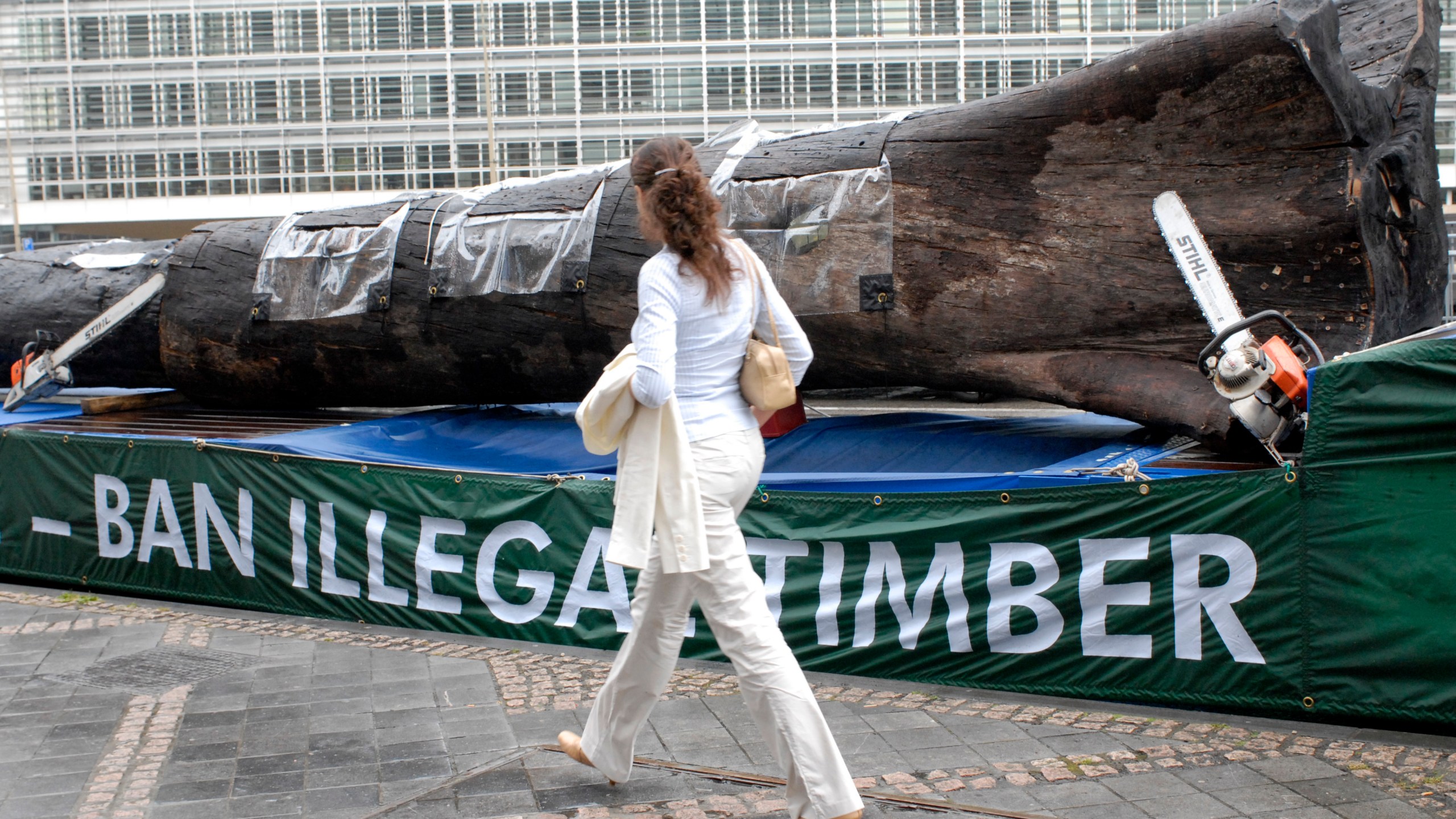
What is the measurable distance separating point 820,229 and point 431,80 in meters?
34.2

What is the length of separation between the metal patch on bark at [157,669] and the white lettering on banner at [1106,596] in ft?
10.5

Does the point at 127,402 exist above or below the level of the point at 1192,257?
below

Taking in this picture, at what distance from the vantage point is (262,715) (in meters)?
4.11

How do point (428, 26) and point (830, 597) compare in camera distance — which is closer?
point (830, 597)

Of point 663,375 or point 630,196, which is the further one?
point 630,196

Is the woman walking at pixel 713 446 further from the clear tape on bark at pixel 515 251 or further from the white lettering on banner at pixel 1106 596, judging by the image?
the clear tape on bark at pixel 515 251

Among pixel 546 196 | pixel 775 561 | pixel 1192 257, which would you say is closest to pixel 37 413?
pixel 546 196

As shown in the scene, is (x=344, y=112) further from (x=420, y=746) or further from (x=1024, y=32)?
(x=420, y=746)

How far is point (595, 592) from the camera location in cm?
487

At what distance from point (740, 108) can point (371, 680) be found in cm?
Result: 3286

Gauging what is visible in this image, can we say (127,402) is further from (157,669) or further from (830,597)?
(830,597)

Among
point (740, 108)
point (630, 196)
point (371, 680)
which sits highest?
point (740, 108)

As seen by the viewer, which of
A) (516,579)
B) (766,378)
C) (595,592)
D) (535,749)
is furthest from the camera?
(516,579)

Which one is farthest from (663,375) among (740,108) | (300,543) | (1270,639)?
(740,108)
